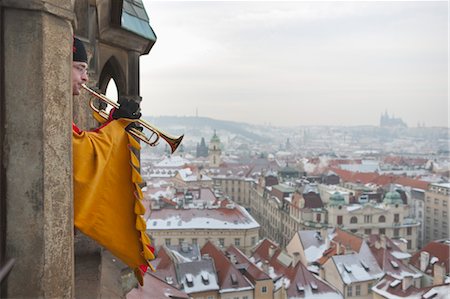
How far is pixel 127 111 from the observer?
6.97 feet

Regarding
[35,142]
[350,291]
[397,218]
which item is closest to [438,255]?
[350,291]

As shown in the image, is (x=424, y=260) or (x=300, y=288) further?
(x=424, y=260)

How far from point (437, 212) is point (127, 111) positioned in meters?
46.1

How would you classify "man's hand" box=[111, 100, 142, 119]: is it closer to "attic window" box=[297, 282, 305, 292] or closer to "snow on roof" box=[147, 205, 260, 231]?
"attic window" box=[297, 282, 305, 292]

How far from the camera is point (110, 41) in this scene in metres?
4.00

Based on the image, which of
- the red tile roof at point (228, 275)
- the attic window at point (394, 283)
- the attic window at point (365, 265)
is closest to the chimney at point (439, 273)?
the attic window at point (394, 283)

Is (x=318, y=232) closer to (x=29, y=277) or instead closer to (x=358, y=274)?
(x=358, y=274)

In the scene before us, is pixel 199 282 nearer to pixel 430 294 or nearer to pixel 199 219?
pixel 430 294

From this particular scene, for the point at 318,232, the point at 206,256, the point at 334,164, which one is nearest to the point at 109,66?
the point at 206,256

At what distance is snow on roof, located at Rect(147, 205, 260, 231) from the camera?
104 ft

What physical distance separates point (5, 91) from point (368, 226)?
36.9 m

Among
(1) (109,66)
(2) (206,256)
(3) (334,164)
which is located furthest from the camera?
(3) (334,164)

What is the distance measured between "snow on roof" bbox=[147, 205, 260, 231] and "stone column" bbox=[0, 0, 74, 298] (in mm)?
29658

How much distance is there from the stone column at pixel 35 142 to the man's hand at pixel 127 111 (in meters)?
0.41
